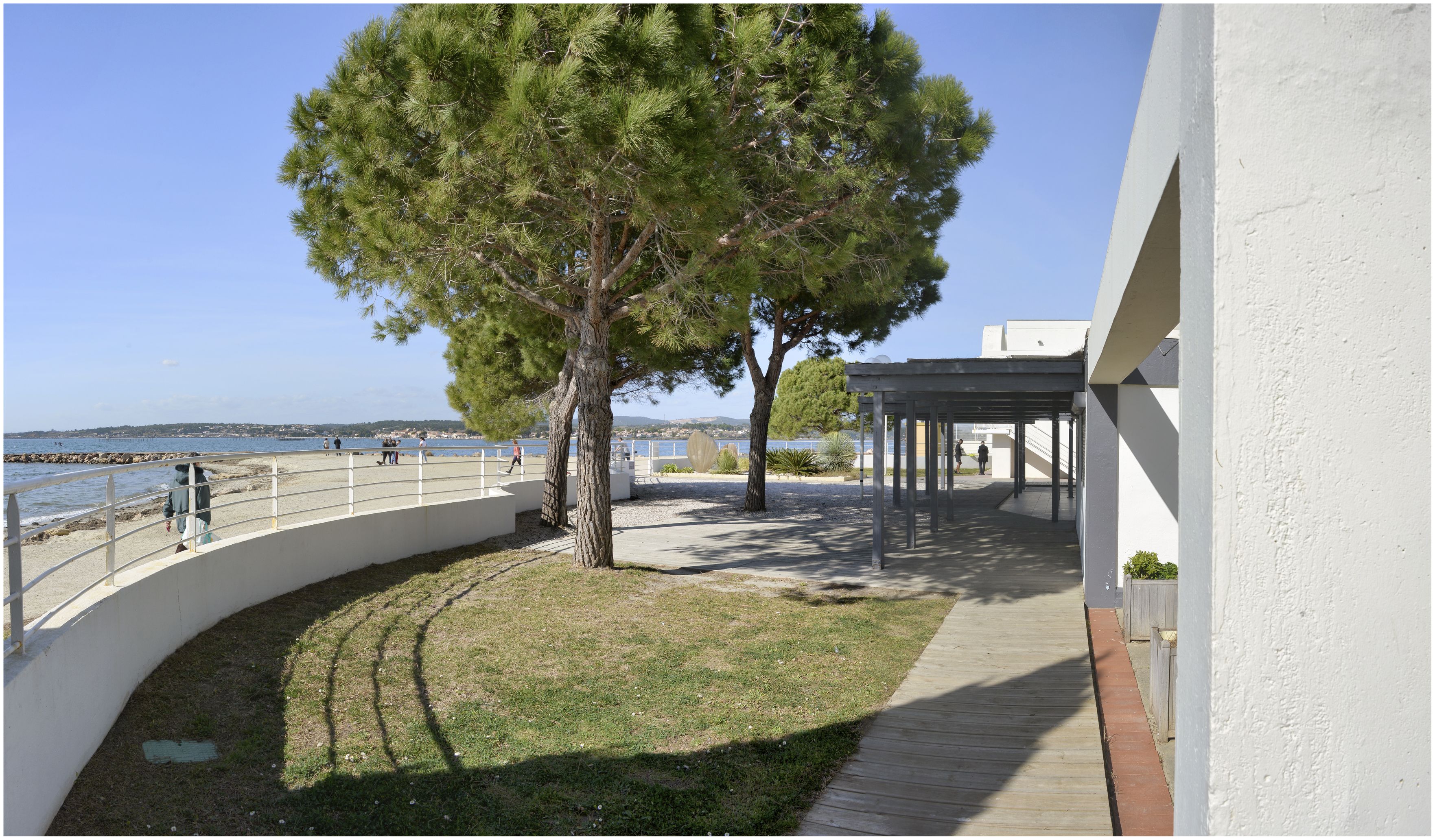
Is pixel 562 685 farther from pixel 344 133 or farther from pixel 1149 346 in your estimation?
pixel 344 133

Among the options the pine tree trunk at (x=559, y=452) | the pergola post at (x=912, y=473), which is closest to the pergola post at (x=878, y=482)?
the pergola post at (x=912, y=473)

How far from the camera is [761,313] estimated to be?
17.7m

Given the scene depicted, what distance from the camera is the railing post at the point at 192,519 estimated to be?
6.39 meters

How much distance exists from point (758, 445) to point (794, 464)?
1185cm

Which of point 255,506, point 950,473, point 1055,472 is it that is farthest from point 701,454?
point 1055,472

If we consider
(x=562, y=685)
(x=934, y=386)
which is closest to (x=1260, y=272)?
(x=562, y=685)

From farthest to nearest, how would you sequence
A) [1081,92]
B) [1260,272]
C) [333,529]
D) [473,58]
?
[1081,92]
[333,529]
[473,58]
[1260,272]

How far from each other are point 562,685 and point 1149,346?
4957mm

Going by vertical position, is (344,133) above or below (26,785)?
above

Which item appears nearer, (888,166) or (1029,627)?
(1029,627)

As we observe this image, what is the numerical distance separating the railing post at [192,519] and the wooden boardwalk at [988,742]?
16.9ft

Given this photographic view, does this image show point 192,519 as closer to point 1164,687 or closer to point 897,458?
point 1164,687

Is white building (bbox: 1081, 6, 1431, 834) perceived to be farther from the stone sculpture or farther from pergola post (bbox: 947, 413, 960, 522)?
the stone sculpture

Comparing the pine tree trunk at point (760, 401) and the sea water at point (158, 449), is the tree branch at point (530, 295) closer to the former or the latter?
the sea water at point (158, 449)
